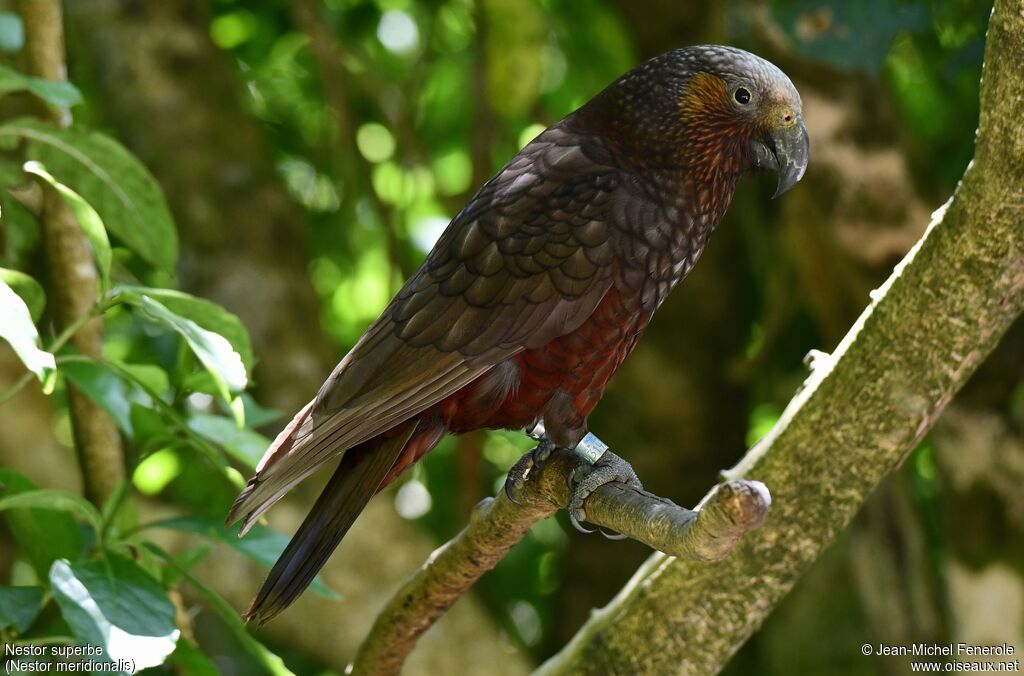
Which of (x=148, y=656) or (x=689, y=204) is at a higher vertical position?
(x=689, y=204)

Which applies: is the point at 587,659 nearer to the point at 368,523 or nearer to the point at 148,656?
the point at 148,656

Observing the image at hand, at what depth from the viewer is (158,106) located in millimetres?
3719

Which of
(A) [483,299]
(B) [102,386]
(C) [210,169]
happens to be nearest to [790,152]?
(A) [483,299]

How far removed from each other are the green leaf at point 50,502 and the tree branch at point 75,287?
42 cm

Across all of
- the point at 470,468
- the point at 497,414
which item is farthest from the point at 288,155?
the point at 497,414

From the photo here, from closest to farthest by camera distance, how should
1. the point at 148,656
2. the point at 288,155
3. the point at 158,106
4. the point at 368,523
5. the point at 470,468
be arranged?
the point at 148,656, the point at 368,523, the point at 158,106, the point at 470,468, the point at 288,155

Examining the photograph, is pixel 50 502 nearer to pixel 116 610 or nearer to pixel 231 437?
pixel 116 610

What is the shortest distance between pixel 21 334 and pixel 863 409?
53.8 inches

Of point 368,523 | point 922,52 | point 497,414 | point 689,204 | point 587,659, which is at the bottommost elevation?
point 368,523

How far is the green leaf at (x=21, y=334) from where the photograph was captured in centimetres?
153

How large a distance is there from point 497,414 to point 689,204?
576 mm

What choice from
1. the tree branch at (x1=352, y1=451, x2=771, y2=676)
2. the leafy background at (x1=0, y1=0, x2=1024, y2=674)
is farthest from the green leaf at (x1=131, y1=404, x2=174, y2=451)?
the tree branch at (x1=352, y1=451, x2=771, y2=676)

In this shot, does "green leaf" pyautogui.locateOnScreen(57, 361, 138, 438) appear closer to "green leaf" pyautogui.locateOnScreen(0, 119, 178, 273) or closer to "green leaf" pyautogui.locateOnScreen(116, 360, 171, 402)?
"green leaf" pyautogui.locateOnScreen(116, 360, 171, 402)

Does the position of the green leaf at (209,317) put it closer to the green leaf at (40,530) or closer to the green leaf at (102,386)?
the green leaf at (102,386)
